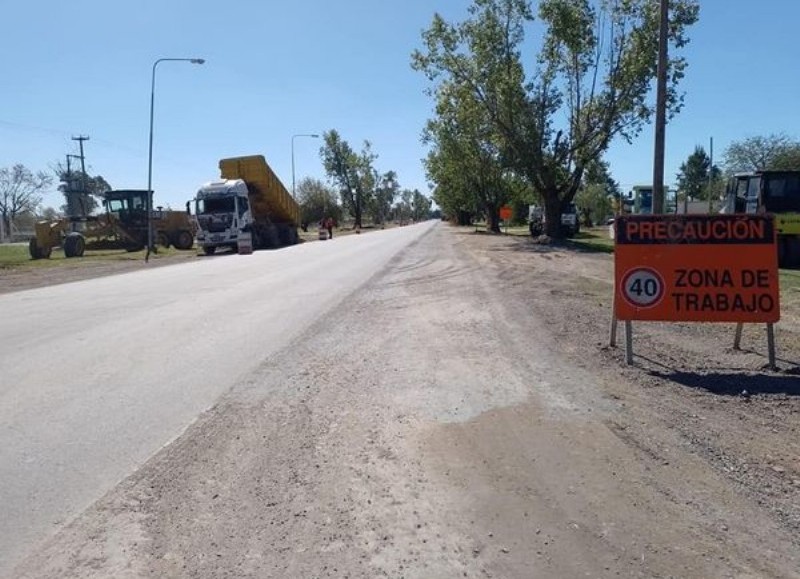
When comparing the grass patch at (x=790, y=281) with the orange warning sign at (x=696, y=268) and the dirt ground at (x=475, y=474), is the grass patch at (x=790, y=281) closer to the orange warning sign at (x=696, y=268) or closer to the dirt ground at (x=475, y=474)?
the dirt ground at (x=475, y=474)

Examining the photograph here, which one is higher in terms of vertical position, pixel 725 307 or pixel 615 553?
pixel 725 307

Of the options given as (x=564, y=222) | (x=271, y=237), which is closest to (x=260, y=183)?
(x=271, y=237)

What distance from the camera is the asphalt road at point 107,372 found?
4.70 metres

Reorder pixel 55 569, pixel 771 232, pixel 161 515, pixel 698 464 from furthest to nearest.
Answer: pixel 771 232, pixel 698 464, pixel 161 515, pixel 55 569

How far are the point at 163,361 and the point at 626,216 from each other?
583cm

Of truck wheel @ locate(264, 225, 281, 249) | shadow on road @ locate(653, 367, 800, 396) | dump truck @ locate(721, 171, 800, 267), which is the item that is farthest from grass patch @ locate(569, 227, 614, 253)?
truck wheel @ locate(264, 225, 281, 249)

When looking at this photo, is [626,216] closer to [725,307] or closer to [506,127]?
[725,307]

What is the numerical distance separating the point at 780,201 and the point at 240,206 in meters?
25.5

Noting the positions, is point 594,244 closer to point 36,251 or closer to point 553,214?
point 553,214

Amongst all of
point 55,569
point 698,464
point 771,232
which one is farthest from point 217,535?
point 771,232

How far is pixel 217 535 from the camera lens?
389cm

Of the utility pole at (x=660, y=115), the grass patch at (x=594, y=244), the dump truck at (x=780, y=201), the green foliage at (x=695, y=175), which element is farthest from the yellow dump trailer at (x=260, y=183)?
the green foliage at (x=695, y=175)

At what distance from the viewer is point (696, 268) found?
781 cm

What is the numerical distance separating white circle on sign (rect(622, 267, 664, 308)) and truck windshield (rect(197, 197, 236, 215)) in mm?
30989
